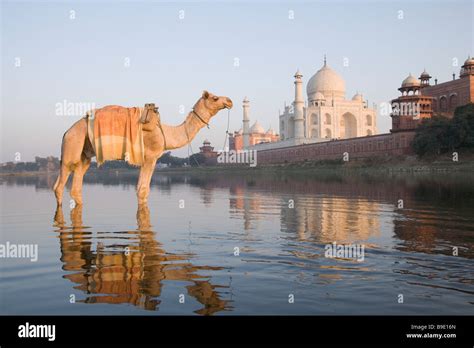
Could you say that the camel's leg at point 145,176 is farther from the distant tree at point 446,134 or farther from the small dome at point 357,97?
the small dome at point 357,97

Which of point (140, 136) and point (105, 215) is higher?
point (140, 136)

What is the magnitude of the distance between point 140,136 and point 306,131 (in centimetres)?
6714

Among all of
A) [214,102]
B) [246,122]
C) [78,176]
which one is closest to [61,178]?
[78,176]

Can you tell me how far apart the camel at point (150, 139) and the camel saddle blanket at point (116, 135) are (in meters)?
0.24

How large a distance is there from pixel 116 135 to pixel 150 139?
0.72 metres

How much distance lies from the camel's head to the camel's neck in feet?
0.65

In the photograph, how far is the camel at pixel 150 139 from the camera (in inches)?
398

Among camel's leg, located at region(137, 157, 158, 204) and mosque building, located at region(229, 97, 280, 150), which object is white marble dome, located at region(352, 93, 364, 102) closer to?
mosque building, located at region(229, 97, 280, 150)

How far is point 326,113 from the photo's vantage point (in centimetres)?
7500

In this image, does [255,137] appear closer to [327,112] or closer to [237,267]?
[327,112]

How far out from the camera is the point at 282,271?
496 centimetres

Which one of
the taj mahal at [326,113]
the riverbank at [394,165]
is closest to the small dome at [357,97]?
the taj mahal at [326,113]
